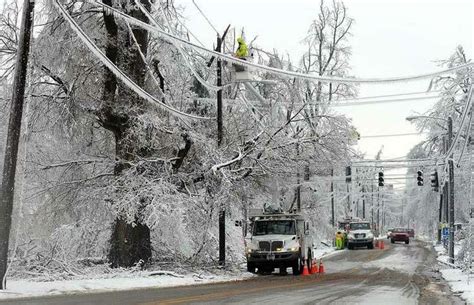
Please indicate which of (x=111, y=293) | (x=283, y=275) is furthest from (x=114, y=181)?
(x=283, y=275)

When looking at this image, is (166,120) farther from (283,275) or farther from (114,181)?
(283,275)

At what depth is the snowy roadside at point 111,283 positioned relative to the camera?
15.2 metres

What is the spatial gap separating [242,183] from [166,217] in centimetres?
478

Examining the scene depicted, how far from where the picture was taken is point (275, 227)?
2475 centimetres

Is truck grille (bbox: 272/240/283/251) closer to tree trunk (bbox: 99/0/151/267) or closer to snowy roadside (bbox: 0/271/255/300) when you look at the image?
snowy roadside (bbox: 0/271/255/300)

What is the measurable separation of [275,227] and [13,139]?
1261 centimetres

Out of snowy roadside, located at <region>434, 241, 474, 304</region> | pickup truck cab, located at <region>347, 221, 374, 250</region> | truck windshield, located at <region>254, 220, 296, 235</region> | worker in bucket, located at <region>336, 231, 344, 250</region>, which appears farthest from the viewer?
pickup truck cab, located at <region>347, 221, 374, 250</region>

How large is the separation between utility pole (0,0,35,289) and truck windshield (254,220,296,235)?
11971 millimetres

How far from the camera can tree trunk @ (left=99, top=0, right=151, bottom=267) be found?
819 inches

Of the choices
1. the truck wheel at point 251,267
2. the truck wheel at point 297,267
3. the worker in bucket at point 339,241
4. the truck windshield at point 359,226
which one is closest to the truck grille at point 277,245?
the truck wheel at point 297,267

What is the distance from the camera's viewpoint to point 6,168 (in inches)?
577

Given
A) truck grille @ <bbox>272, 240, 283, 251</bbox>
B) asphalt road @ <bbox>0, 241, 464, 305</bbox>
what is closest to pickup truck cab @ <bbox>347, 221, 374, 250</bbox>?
truck grille @ <bbox>272, 240, 283, 251</bbox>

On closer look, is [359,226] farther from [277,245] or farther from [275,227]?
[277,245]

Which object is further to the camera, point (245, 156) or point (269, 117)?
point (269, 117)
